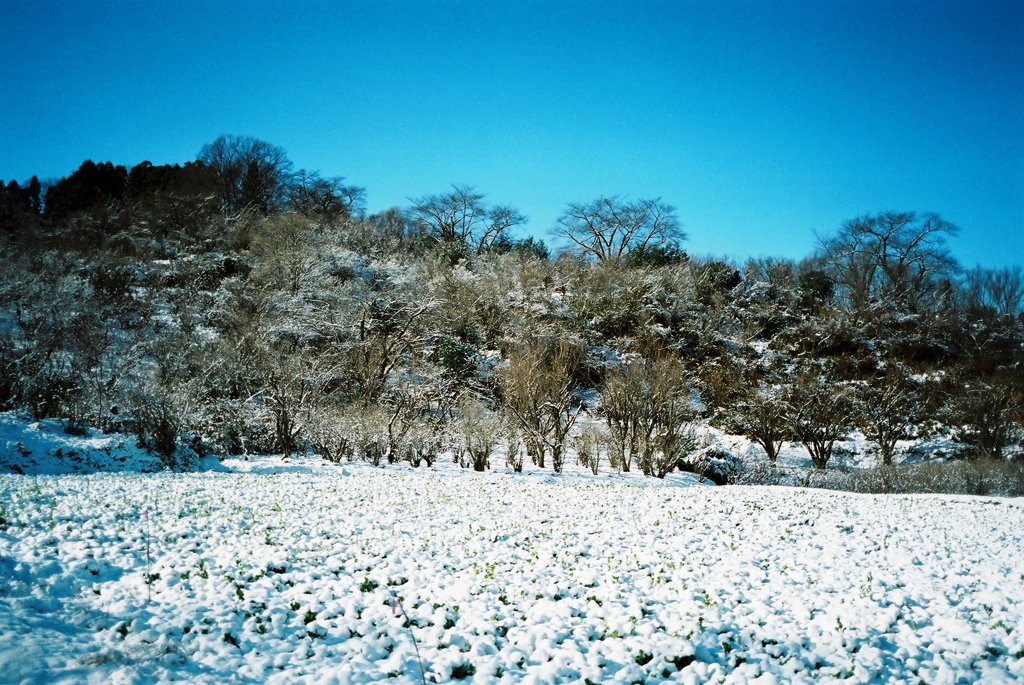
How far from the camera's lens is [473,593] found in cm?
629

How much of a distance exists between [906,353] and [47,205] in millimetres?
61630

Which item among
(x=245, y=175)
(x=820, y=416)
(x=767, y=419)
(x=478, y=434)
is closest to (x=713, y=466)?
(x=767, y=419)

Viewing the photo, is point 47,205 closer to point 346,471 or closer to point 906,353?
point 346,471

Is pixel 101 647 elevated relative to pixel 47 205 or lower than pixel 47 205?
lower

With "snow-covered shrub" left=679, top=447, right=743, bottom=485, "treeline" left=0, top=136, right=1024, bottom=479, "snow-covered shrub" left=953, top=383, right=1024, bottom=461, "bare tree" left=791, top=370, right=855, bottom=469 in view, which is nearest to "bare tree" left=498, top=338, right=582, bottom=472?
"treeline" left=0, top=136, right=1024, bottom=479

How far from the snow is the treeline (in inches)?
314

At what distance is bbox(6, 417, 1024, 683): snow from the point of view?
4.70 meters

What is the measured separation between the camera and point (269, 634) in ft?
16.4

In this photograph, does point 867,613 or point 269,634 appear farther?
point 867,613

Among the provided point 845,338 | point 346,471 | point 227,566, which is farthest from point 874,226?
point 227,566

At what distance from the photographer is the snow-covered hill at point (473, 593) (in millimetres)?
4695

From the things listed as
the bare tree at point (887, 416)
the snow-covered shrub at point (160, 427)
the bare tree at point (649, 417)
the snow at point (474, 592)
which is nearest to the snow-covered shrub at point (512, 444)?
the bare tree at point (649, 417)

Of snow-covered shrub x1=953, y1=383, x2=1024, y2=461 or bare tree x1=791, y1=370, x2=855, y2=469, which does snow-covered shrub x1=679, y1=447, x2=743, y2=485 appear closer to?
bare tree x1=791, y1=370, x2=855, y2=469

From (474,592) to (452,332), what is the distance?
23.2m
